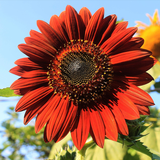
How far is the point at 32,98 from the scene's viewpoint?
123 centimetres

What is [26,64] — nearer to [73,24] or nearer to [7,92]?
[7,92]

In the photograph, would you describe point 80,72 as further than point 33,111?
Yes

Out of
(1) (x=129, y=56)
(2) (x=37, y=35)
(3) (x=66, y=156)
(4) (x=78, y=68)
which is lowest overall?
(3) (x=66, y=156)

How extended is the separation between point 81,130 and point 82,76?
387 mm

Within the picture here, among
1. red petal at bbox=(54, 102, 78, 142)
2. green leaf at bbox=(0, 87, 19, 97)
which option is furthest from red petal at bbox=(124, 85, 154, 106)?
green leaf at bbox=(0, 87, 19, 97)

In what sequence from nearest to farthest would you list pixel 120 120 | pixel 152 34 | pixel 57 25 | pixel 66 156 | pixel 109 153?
pixel 120 120 < pixel 57 25 < pixel 66 156 < pixel 109 153 < pixel 152 34

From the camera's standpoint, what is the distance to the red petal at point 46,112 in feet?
3.94

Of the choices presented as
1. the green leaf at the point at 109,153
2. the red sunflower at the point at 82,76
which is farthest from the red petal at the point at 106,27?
the green leaf at the point at 109,153

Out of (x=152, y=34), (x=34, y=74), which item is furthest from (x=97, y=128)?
(x=152, y=34)

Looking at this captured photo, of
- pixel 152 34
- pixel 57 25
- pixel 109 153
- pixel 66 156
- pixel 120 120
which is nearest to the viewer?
pixel 120 120

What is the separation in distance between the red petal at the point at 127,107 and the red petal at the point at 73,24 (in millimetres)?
507

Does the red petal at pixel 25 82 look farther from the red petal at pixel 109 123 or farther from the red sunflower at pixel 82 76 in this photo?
the red petal at pixel 109 123

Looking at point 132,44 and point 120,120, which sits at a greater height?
point 132,44

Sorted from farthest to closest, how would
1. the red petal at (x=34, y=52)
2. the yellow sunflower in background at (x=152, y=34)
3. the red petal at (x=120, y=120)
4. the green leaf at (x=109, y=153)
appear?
the yellow sunflower in background at (x=152, y=34) → the green leaf at (x=109, y=153) → the red petal at (x=34, y=52) → the red petal at (x=120, y=120)
